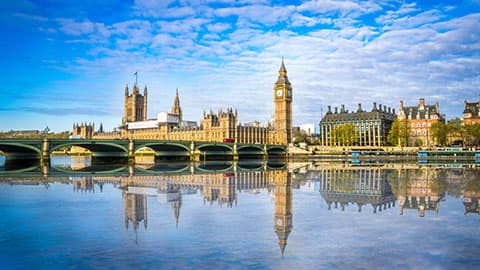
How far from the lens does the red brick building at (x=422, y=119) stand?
A: 112 m

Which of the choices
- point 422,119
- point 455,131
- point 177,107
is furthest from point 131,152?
point 177,107

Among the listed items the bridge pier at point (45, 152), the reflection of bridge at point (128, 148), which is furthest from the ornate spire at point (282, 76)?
the bridge pier at point (45, 152)

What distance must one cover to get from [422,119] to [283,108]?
42.2 metres

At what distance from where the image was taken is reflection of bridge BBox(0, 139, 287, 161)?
188 ft

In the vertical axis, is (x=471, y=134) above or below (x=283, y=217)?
above

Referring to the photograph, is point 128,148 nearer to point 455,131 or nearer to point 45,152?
point 45,152

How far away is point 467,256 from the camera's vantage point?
837cm

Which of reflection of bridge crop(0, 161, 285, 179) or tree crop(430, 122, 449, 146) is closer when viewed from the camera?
reflection of bridge crop(0, 161, 285, 179)

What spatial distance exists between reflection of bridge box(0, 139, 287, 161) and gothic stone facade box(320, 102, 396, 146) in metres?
30.8

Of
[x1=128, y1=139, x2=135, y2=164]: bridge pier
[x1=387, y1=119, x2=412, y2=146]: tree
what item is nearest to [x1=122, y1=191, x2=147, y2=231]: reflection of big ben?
[x1=128, y1=139, x2=135, y2=164]: bridge pier

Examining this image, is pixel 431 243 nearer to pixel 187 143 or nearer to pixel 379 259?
pixel 379 259

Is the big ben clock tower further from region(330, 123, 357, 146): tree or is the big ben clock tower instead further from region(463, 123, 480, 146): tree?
region(463, 123, 480, 146): tree

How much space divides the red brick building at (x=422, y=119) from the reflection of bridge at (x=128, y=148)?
36429 millimetres

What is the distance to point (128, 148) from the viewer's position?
65.8 metres
